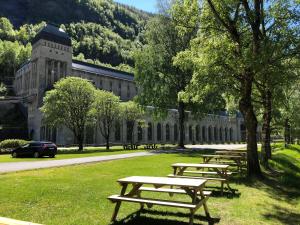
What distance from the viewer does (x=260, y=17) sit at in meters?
14.8

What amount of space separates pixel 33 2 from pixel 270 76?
661 ft

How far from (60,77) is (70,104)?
3291 centimetres

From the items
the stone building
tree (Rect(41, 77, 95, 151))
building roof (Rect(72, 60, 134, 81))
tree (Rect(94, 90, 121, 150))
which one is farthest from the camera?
building roof (Rect(72, 60, 134, 81))

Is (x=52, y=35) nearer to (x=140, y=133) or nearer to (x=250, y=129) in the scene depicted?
(x=140, y=133)

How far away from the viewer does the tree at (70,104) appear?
141 ft

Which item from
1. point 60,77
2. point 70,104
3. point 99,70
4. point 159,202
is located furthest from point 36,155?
point 99,70

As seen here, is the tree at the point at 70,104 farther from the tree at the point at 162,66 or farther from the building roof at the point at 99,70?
the building roof at the point at 99,70

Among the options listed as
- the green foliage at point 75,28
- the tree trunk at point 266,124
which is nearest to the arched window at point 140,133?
the tree trunk at point 266,124

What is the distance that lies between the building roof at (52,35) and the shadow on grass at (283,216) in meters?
70.3

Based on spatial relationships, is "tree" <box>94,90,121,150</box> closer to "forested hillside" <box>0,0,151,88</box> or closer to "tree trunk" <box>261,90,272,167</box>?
"tree trunk" <box>261,90,272,167</box>

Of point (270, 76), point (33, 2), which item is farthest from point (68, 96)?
point (33, 2)

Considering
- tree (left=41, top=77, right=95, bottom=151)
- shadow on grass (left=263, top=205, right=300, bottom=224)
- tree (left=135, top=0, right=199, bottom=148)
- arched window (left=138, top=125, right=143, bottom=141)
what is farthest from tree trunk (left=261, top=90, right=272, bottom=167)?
arched window (left=138, top=125, right=143, bottom=141)

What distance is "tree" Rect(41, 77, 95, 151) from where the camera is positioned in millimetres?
43031

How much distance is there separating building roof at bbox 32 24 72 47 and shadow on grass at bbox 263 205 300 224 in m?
70.3
